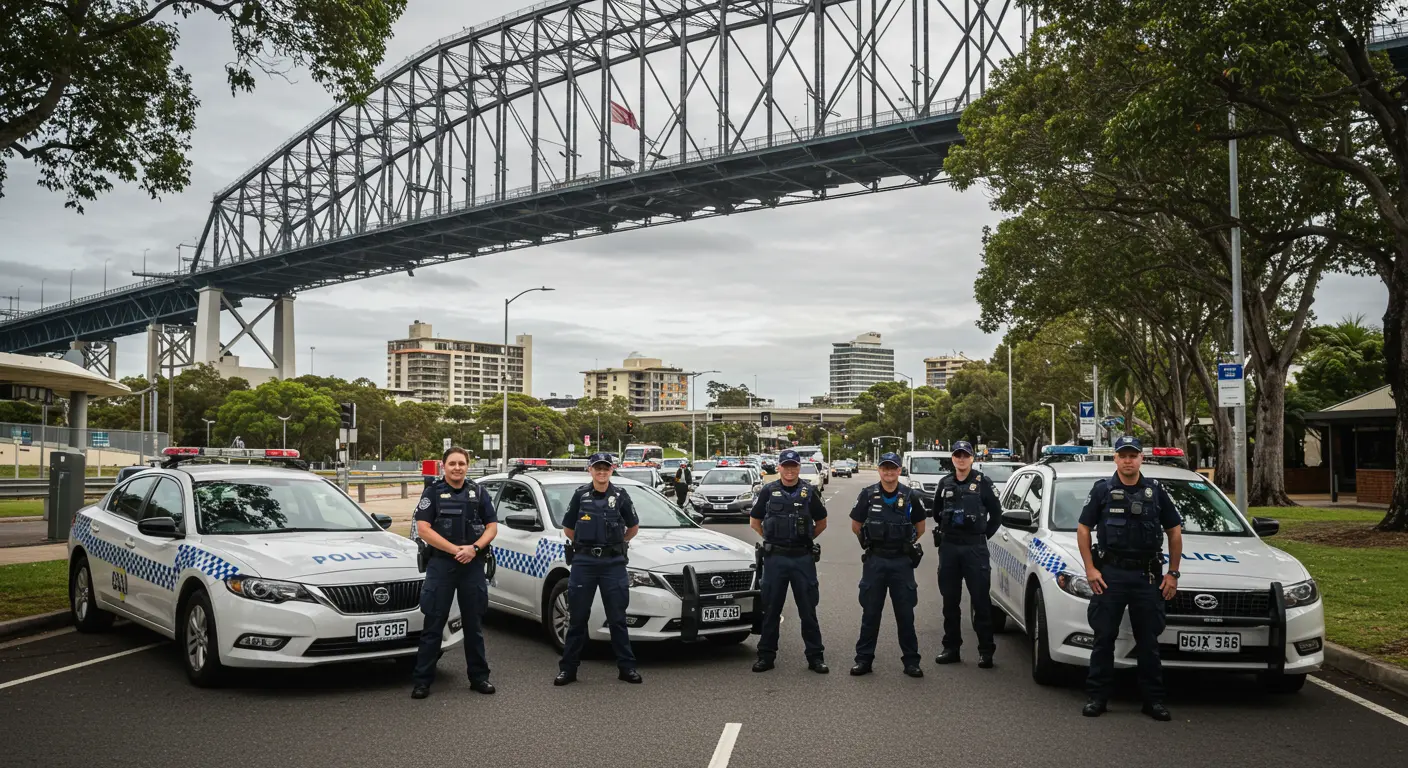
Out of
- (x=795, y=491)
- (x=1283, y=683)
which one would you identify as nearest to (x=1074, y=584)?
(x=1283, y=683)

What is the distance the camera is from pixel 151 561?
8.84 metres

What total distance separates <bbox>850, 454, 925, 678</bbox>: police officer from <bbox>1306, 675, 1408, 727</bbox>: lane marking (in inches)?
114

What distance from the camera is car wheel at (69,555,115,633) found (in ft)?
33.5

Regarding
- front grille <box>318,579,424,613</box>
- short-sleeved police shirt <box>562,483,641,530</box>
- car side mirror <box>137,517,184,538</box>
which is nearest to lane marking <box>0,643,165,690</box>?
car side mirror <box>137,517,184,538</box>

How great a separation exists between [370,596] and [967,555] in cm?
449

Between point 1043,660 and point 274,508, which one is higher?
point 274,508

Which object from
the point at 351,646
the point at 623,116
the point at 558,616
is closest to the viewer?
the point at 351,646

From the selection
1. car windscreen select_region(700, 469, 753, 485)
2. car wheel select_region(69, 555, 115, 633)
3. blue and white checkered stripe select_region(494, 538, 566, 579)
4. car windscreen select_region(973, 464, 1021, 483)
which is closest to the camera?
blue and white checkered stripe select_region(494, 538, 566, 579)

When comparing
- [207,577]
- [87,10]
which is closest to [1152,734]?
[207,577]

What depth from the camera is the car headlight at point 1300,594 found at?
24.8 feet

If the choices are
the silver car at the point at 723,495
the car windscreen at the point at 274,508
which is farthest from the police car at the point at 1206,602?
the silver car at the point at 723,495

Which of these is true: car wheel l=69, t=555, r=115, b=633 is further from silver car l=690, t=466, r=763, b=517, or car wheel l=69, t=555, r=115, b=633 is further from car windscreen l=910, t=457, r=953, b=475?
car windscreen l=910, t=457, r=953, b=475

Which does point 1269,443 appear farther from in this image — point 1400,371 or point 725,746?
point 725,746

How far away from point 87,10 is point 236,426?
249 feet
